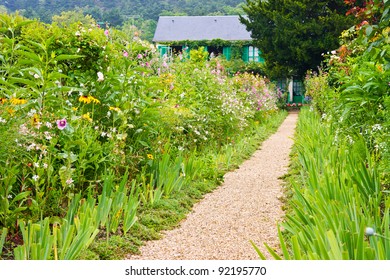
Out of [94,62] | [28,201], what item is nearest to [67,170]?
[28,201]

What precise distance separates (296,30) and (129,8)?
32782 millimetres

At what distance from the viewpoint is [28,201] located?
423 cm

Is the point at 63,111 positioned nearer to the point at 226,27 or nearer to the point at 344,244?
the point at 344,244

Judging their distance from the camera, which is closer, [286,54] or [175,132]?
[175,132]

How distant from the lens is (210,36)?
3900 cm

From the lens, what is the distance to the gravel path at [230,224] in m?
4.13

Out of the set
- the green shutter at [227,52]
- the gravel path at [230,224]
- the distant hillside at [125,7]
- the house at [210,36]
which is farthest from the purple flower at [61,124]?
the distant hillside at [125,7]

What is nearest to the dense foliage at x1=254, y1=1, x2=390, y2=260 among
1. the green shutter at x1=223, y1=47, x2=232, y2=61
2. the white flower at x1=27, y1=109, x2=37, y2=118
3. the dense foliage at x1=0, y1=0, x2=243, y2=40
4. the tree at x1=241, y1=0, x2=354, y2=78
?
the white flower at x1=27, y1=109, x2=37, y2=118

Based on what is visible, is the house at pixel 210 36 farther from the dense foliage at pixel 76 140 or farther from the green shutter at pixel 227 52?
the dense foliage at pixel 76 140

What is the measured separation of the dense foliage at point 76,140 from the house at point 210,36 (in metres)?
28.6

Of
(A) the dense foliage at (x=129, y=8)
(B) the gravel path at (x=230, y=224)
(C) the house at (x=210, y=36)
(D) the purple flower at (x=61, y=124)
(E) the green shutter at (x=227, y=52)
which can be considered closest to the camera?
(B) the gravel path at (x=230, y=224)

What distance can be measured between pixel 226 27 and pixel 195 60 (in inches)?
1156

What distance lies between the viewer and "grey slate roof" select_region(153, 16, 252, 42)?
38719 millimetres

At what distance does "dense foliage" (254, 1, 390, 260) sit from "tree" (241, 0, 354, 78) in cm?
1843
